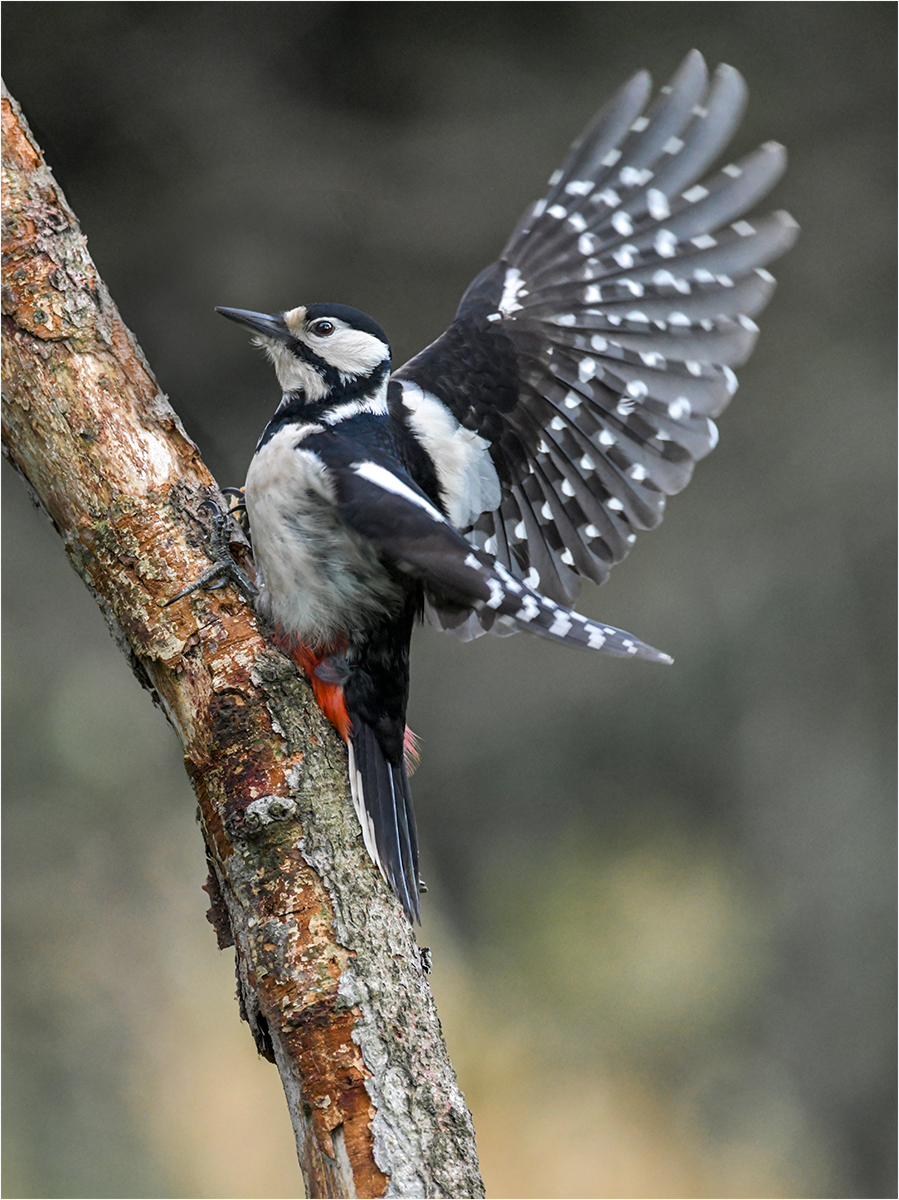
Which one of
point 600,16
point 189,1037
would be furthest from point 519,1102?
point 600,16

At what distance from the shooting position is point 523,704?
15.8 feet

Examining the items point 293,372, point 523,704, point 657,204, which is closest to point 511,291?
point 657,204

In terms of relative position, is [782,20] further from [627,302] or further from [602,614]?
[627,302]

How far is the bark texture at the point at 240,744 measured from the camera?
62.0 inches

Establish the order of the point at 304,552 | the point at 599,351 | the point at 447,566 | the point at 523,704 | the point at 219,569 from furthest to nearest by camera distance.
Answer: the point at 523,704 → the point at 599,351 → the point at 304,552 → the point at 219,569 → the point at 447,566

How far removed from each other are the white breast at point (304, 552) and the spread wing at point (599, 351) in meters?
0.25

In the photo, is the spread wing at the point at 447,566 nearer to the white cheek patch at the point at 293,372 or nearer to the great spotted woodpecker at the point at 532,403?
the great spotted woodpecker at the point at 532,403

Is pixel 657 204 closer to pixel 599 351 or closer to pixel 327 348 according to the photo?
pixel 599 351

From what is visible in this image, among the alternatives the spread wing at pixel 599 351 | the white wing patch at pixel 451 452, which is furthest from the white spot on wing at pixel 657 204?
the white wing patch at pixel 451 452

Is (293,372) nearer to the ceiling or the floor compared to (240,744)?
nearer to the ceiling

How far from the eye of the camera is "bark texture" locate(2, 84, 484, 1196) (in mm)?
1575

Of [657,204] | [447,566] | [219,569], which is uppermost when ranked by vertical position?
[657,204]

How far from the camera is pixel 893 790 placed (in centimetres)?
471

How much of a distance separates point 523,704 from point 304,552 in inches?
112
